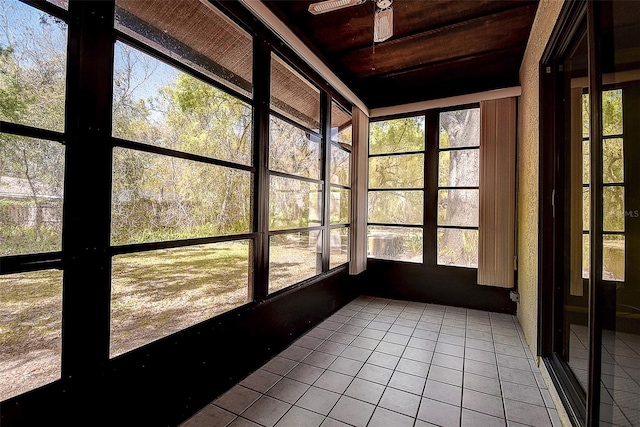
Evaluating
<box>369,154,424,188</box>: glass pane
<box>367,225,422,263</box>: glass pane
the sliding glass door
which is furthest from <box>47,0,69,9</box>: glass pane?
<box>367,225,422,263</box>: glass pane

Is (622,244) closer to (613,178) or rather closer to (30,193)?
(613,178)

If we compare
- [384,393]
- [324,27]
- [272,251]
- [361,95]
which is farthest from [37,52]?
[361,95]

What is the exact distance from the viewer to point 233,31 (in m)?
2.05

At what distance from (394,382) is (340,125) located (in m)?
2.87

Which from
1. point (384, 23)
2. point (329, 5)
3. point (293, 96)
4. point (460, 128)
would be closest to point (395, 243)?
point (460, 128)

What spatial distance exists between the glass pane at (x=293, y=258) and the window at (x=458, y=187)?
1785 millimetres

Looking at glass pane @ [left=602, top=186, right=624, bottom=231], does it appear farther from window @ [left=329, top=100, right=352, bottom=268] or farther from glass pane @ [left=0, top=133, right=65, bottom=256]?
glass pane @ [left=0, top=133, right=65, bottom=256]

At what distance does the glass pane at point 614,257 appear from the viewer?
151 cm

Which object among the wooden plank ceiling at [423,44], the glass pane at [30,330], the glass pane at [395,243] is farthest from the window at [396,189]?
the glass pane at [30,330]

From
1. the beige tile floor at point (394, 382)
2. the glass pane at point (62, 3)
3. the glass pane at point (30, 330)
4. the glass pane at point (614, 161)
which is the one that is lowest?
the beige tile floor at point (394, 382)

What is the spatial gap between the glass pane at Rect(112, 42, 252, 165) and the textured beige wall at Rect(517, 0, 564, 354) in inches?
88.0

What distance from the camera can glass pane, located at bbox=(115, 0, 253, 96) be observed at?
4.73ft

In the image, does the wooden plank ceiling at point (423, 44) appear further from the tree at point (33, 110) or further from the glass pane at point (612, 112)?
the tree at point (33, 110)

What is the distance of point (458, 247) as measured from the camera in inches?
146
